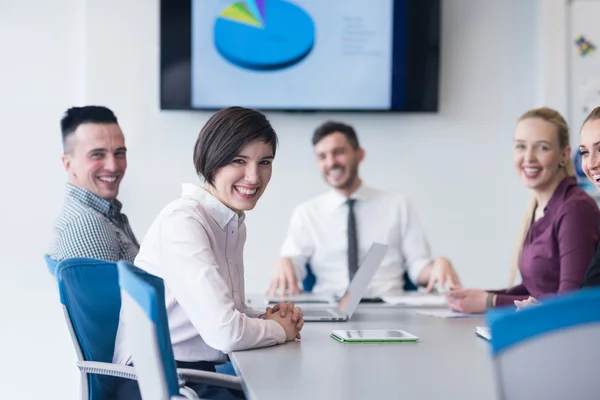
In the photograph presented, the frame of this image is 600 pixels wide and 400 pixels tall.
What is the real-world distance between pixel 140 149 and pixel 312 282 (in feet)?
4.00

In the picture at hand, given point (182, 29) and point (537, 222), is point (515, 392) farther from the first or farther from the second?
point (182, 29)

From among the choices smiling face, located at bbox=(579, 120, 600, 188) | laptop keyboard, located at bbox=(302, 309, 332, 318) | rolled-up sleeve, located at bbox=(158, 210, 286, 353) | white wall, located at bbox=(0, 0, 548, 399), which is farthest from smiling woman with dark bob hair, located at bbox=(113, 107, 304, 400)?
white wall, located at bbox=(0, 0, 548, 399)

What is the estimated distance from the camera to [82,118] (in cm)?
310

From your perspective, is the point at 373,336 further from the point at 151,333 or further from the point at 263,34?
the point at 263,34

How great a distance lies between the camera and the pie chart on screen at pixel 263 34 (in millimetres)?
4344

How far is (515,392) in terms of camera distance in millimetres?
977

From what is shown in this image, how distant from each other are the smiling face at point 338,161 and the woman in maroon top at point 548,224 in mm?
1221

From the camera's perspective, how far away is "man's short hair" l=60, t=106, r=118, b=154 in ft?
10.2

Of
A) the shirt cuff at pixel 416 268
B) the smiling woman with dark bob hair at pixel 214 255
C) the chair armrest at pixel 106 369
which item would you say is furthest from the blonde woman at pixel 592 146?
the shirt cuff at pixel 416 268

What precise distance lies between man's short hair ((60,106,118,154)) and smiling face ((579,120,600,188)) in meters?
1.78

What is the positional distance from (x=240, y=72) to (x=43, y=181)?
1.23 metres

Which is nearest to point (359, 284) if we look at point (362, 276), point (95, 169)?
point (362, 276)

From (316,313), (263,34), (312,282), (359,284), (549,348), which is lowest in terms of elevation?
(312,282)

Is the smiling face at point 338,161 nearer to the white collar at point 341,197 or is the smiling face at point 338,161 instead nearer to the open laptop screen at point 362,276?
the white collar at point 341,197
